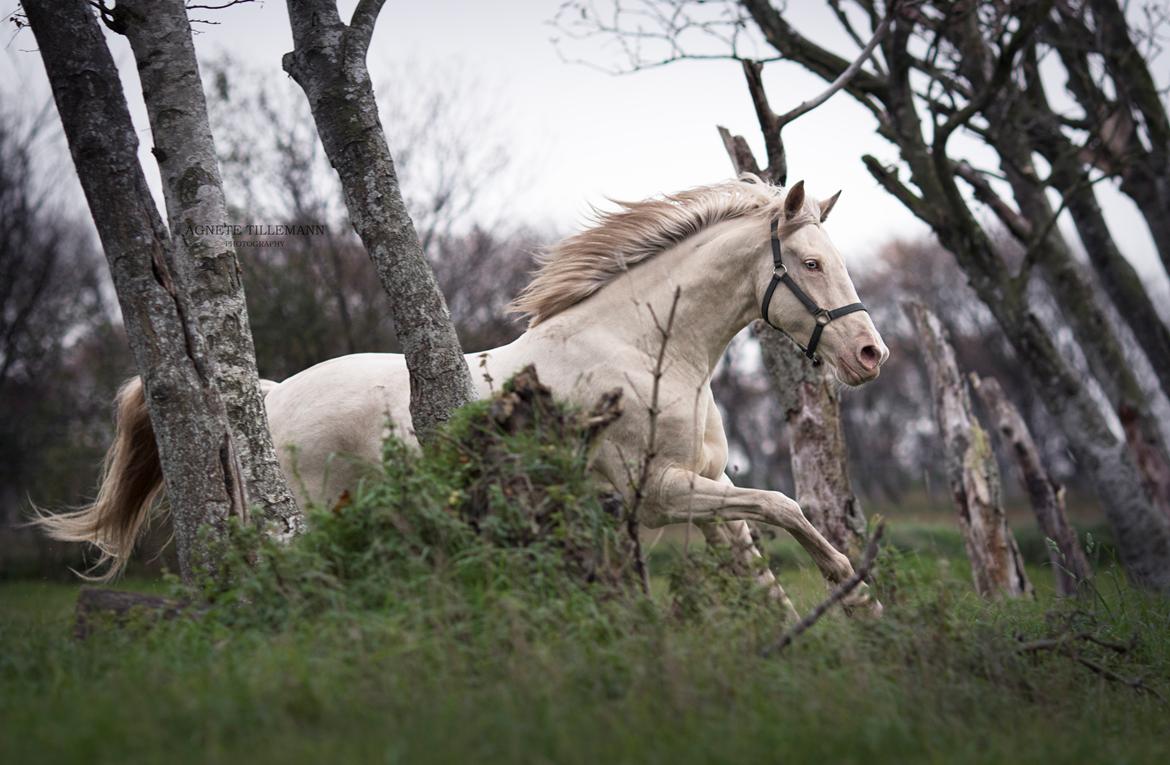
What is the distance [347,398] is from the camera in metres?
6.96

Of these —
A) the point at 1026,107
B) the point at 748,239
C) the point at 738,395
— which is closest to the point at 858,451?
the point at 738,395

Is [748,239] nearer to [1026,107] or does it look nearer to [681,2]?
[681,2]

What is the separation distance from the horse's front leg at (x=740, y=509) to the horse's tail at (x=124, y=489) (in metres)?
3.44

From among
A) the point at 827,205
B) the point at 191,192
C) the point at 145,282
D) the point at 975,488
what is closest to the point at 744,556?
the point at 827,205

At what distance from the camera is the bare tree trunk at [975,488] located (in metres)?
10.5

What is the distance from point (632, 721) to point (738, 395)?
4076cm

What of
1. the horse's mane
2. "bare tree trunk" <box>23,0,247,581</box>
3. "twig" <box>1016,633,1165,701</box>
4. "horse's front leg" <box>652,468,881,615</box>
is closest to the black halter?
the horse's mane

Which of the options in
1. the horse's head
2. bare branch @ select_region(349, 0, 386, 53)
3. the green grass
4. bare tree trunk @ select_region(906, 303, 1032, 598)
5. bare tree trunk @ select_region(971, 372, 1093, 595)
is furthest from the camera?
bare tree trunk @ select_region(971, 372, 1093, 595)

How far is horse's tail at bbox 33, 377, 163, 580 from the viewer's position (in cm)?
689

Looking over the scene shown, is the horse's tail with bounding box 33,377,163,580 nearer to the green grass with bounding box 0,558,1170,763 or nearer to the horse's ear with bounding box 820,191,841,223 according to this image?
the green grass with bounding box 0,558,1170,763

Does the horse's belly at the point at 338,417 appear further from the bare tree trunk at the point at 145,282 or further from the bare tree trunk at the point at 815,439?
the bare tree trunk at the point at 815,439

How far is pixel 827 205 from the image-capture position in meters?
6.72

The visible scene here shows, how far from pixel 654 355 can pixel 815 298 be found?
1016 mm

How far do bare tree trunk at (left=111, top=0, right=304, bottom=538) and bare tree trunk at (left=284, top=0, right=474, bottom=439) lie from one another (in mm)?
618
